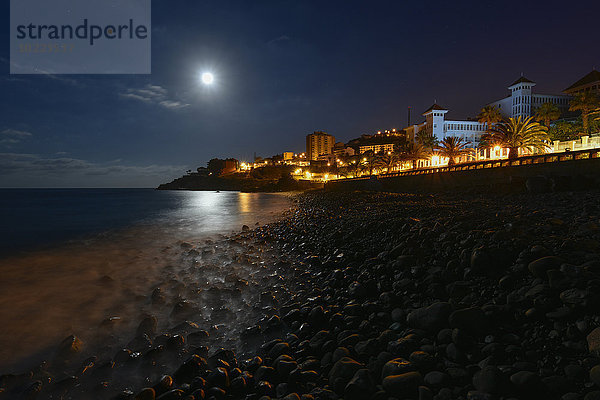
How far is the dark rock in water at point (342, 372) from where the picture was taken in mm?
3367

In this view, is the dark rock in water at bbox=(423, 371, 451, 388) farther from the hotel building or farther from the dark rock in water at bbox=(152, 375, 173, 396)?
the hotel building

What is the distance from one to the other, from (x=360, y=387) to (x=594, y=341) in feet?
8.30

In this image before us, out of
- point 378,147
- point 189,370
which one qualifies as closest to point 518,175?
point 189,370

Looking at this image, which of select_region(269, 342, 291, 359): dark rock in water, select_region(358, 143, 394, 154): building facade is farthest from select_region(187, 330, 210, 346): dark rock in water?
select_region(358, 143, 394, 154): building facade

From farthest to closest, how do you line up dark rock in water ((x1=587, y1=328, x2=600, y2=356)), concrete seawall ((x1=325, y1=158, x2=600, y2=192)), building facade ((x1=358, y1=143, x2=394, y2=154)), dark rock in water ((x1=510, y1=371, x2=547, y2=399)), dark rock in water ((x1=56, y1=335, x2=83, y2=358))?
building facade ((x1=358, y1=143, x2=394, y2=154)), concrete seawall ((x1=325, y1=158, x2=600, y2=192)), dark rock in water ((x1=56, y1=335, x2=83, y2=358)), dark rock in water ((x1=587, y1=328, x2=600, y2=356)), dark rock in water ((x1=510, y1=371, x2=547, y2=399))

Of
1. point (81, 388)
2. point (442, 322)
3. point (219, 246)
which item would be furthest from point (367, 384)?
point (219, 246)

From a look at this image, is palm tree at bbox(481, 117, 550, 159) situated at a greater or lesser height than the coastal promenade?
greater

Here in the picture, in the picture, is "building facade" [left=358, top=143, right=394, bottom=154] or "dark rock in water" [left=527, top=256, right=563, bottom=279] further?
"building facade" [left=358, top=143, right=394, bottom=154]

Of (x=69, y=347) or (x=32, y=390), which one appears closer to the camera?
(x=32, y=390)

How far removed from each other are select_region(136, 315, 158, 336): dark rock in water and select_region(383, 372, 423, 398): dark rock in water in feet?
16.9

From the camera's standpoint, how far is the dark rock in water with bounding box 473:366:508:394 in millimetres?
2625

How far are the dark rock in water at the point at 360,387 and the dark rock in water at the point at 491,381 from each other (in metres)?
Answer: 1.09

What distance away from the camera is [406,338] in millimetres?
3789

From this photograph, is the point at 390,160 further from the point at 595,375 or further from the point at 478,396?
the point at 478,396
